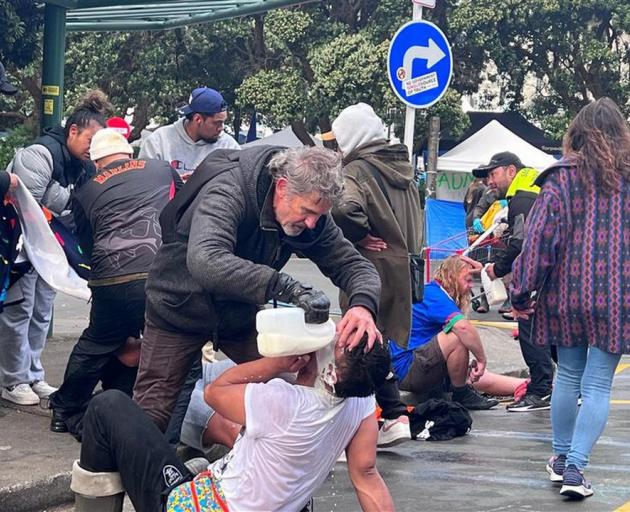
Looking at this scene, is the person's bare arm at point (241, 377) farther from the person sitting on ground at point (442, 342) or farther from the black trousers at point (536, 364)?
the black trousers at point (536, 364)

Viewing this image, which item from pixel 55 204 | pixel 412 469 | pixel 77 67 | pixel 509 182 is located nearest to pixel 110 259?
pixel 55 204

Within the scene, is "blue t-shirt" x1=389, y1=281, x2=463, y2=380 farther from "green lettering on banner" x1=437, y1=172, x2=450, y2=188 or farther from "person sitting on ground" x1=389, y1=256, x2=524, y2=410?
"green lettering on banner" x1=437, y1=172, x2=450, y2=188

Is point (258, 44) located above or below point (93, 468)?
above

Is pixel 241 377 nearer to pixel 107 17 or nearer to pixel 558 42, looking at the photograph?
pixel 107 17

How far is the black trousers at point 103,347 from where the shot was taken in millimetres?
5711

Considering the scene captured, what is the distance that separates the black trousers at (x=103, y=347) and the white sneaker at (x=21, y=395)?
0.43 m

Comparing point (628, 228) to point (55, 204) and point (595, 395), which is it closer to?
point (595, 395)

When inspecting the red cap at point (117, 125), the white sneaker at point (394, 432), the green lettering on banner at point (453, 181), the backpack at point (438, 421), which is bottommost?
the green lettering on banner at point (453, 181)

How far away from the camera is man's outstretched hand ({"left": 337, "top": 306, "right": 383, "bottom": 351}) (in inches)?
157

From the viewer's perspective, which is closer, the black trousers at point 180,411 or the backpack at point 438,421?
the black trousers at point 180,411

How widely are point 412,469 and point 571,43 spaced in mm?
25205

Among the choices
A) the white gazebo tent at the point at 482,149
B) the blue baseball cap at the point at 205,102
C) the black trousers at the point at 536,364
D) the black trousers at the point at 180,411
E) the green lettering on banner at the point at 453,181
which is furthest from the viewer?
the green lettering on banner at the point at 453,181

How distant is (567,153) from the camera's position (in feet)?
18.9

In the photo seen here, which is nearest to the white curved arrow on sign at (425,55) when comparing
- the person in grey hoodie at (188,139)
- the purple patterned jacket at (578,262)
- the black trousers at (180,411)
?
the person in grey hoodie at (188,139)
